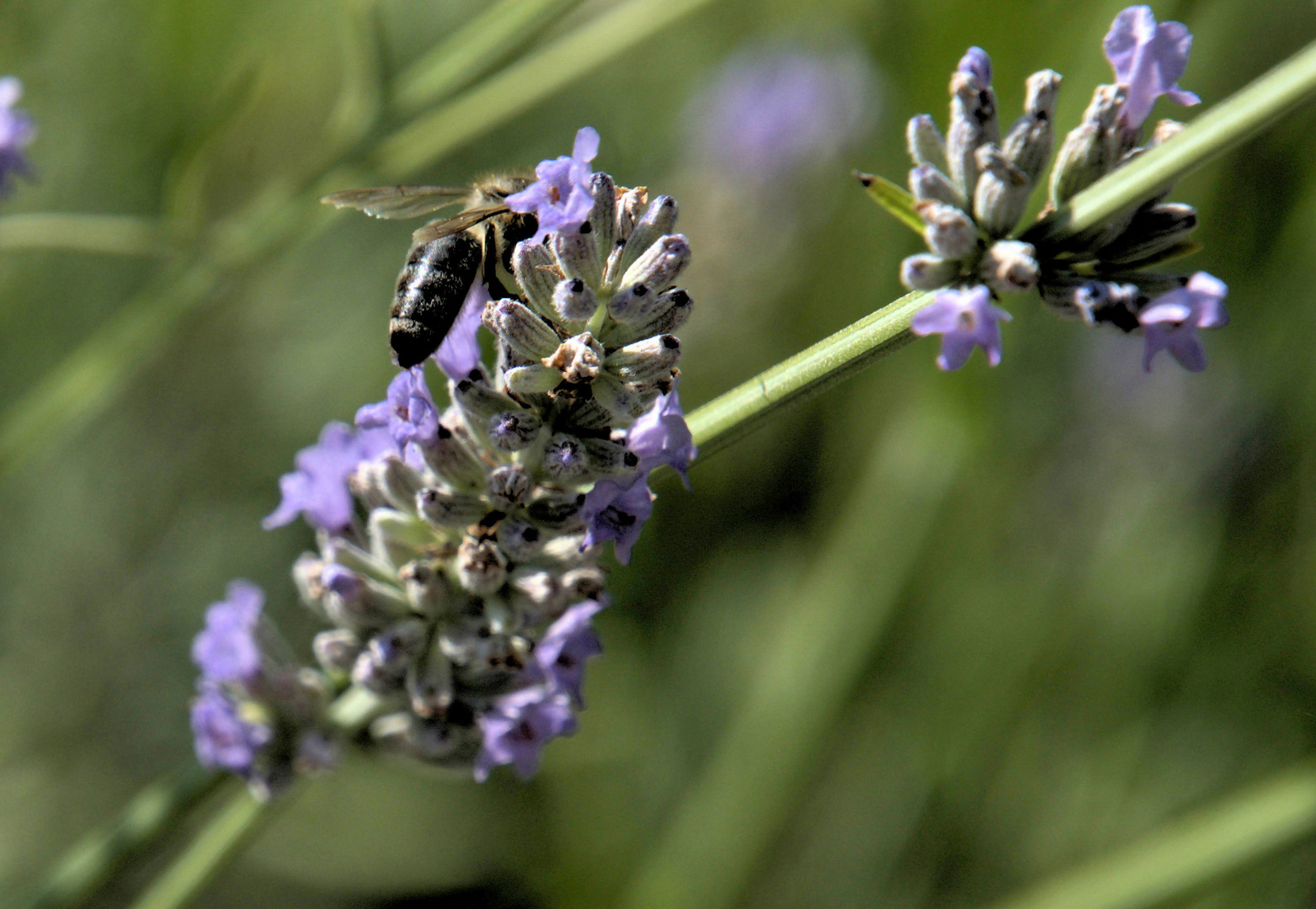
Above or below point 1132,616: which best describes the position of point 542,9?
above

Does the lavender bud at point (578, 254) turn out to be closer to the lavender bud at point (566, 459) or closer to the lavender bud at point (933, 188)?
the lavender bud at point (566, 459)

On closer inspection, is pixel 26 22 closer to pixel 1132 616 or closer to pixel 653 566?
pixel 653 566

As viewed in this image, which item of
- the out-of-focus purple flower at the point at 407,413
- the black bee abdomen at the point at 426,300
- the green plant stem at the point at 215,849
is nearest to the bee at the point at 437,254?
the black bee abdomen at the point at 426,300

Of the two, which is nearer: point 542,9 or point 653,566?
point 542,9

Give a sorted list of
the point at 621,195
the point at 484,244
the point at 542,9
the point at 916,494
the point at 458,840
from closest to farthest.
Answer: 1. the point at 621,195
2. the point at 484,244
3. the point at 542,9
4. the point at 916,494
5. the point at 458,840

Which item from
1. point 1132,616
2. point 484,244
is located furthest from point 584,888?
point 484,244

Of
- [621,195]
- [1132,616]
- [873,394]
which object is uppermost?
[621,195]

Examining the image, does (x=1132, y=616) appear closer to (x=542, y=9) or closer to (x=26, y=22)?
(x=542, y=9)

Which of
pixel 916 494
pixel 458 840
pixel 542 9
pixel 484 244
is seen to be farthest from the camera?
pixel 458 840
